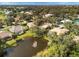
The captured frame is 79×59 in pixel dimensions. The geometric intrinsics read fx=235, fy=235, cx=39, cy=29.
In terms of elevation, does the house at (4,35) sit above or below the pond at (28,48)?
above

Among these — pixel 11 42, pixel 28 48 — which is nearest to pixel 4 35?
pixel 11 42

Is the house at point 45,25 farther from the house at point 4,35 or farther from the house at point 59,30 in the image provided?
the house at point 4,35

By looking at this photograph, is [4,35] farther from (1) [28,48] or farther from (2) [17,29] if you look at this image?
(1) [28,48]

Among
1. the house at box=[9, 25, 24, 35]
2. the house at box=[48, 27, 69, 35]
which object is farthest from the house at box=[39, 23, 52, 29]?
the house at box=[9, 25, 24, 35]

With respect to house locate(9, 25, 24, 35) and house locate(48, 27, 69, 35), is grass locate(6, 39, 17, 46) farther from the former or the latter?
house locate(48, 27, 69, 35)

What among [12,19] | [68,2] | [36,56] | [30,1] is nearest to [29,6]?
[30,1]

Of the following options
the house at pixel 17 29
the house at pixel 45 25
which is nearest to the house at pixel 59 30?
the house at pixel 45 25

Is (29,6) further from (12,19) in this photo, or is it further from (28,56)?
(28,56)

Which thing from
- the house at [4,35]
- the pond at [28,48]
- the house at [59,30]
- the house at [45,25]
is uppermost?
the house at [45,25]
